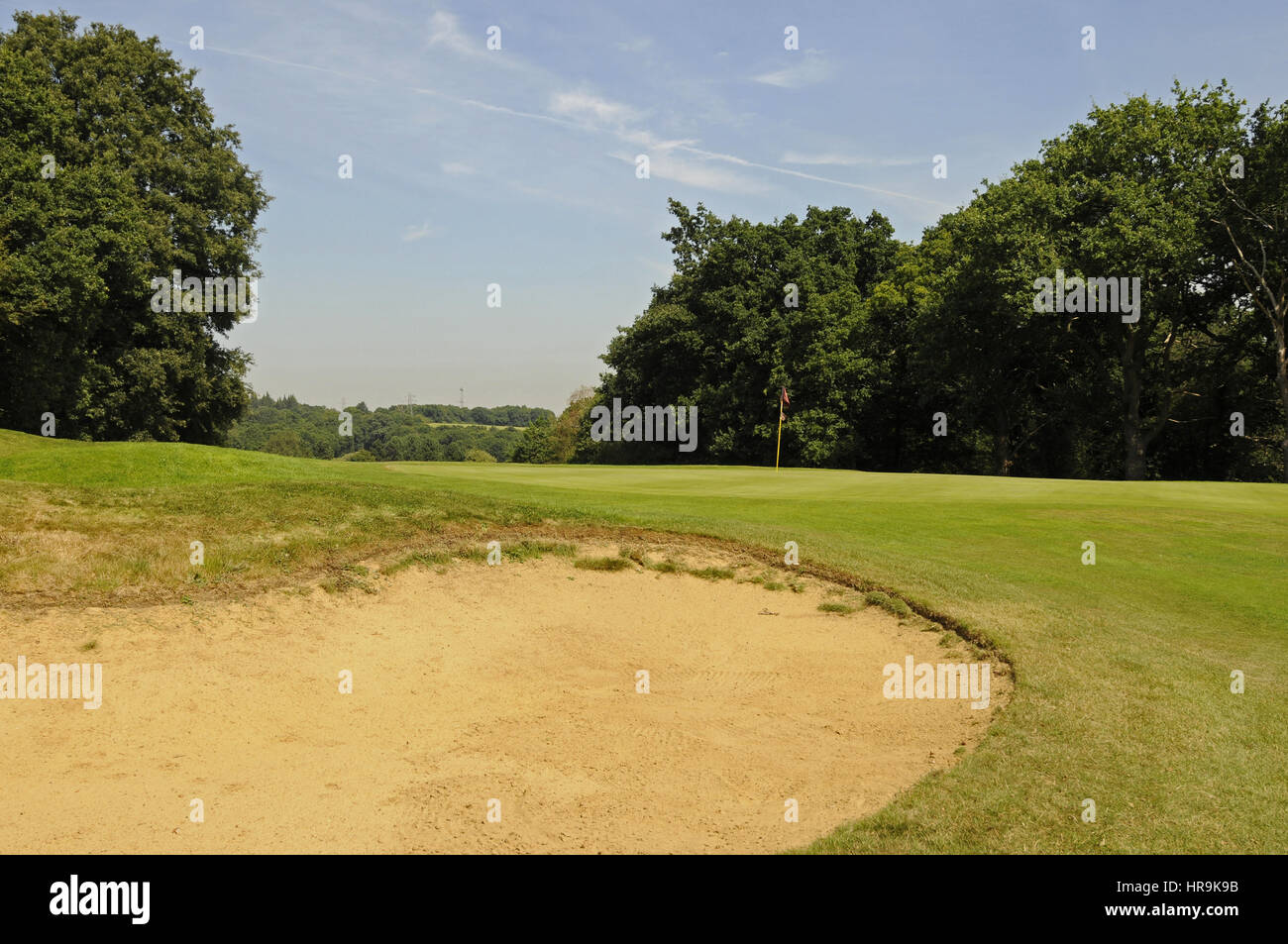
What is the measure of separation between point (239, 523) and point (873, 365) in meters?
51.7

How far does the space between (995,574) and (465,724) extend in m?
9.46

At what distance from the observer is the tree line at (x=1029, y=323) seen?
4397 cm

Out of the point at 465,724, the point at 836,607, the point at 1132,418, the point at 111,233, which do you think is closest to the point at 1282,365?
the point at 1132,418

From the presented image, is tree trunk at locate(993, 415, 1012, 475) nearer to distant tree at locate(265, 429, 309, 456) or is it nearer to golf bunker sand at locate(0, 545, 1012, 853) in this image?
golf bunker sand at locate(0, 545, 1012, 853)

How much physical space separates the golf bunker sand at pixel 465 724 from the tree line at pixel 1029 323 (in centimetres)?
3996

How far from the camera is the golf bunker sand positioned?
19.0 feet

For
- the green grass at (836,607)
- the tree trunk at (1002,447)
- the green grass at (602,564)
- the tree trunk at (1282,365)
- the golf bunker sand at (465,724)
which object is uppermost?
the tree trunk at (1282,365)

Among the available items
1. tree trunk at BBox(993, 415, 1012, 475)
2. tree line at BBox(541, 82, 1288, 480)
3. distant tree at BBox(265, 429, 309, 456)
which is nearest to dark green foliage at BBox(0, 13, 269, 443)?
tree line at BBox(541, 82, 1288, 480)

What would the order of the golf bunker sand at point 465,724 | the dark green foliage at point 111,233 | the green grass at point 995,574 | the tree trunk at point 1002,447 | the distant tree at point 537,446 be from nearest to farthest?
the golf bunker sand at point 465,724 → the green grass at point 995,574 → the dark green foliage at point 111,233 → the tree trunk at point 1002,447 → the distant tree at point 537,446

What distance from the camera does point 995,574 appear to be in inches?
532

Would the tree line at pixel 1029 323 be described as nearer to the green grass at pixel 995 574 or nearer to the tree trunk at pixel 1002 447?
the tree trunk at pixel 1002 447

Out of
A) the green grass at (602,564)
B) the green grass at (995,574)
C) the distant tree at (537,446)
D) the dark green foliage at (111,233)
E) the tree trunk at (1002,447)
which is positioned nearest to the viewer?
the green grass at (995,574)

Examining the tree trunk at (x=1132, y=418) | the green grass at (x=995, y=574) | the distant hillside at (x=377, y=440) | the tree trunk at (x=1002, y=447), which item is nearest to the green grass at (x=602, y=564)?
the green grass at (x=995, y=574)
